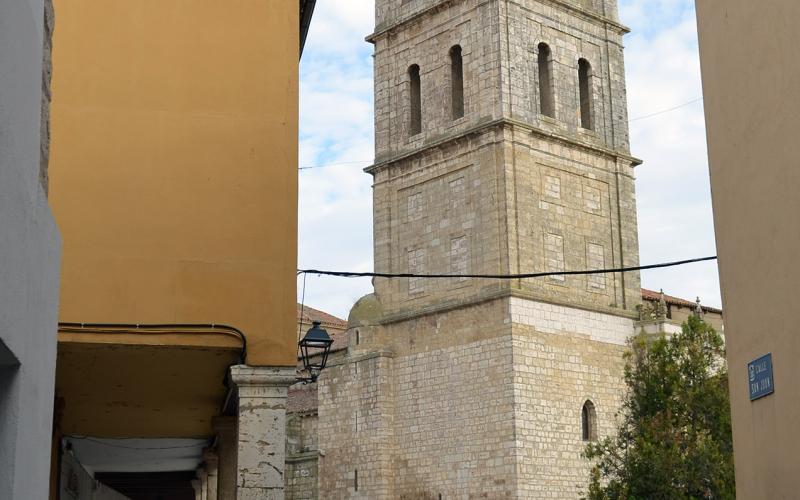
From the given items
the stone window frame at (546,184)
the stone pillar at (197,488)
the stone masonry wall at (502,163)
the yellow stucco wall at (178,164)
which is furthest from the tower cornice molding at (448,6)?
the yellow stucco wall at (178,164)

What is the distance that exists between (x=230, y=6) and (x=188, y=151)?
105cm

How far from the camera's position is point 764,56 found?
631 cm

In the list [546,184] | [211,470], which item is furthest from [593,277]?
[211,470]

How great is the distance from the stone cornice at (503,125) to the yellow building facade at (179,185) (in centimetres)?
2155

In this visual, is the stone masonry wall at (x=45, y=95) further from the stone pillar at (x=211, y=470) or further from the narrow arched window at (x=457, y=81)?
the narrow arched window at (x=457, y=81)

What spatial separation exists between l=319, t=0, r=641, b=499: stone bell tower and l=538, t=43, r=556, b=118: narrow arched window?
0.05m

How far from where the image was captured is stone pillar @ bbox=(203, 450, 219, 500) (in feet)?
43.4

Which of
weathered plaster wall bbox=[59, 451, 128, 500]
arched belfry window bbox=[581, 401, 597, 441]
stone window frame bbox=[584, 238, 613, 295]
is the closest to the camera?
weathered plaster wall bbox=[59, 451, 128, 500]

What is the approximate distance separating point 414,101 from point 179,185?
25.0 meters

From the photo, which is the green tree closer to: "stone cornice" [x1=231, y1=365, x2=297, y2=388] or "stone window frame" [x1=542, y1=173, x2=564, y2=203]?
"stone window frame" [x1=542, y1=173, x2=564, y2=203]

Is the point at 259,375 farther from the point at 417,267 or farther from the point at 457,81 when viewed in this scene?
the point at 457,81

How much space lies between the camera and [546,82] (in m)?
31.5

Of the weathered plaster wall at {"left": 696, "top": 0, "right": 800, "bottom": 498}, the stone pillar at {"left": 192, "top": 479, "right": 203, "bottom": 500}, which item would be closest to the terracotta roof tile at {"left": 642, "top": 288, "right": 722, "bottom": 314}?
the stone pillar at {"left": 192, "top": 479, "right": 203, "bottom": 500}

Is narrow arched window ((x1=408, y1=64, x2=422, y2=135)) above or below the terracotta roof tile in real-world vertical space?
above
